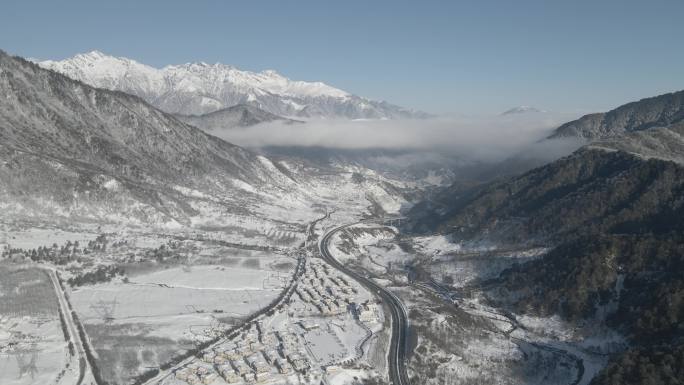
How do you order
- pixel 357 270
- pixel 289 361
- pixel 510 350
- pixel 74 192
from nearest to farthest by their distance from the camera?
1. pixel 289 361
2. pixel 510 350
3. pixel 357 270
4. pixel 74 192

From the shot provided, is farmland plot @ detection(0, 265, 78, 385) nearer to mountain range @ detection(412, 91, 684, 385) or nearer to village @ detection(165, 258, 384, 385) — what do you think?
village @ detection(165, 258, 384, 385)

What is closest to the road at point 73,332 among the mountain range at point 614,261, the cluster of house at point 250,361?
the cluster of house at point 250,361

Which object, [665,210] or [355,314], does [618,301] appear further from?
[355,314]

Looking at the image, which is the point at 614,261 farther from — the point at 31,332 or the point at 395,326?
the point at 31,332

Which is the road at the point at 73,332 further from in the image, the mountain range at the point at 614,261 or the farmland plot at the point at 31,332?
the mountain range at the point at 614,261

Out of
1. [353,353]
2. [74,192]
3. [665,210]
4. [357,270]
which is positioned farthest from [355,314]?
[74,192]

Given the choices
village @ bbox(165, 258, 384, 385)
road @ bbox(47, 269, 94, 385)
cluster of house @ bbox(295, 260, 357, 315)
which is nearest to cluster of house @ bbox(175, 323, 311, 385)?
village @ bbox(165, 258, 384, 385)
